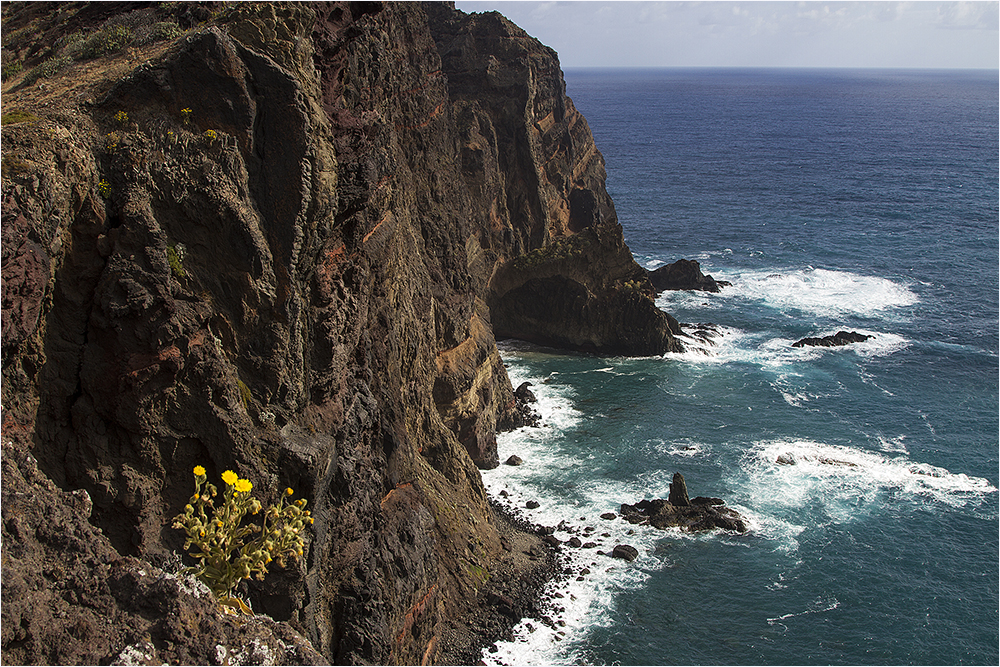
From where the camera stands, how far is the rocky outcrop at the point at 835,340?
275 ft

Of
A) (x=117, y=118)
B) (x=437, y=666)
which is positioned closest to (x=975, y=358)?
(x=437, y=666)

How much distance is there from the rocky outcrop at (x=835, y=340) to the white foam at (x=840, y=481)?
74.4 feet

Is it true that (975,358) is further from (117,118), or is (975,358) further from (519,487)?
(117,118)

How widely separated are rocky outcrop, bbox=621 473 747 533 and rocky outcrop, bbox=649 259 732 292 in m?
50.6

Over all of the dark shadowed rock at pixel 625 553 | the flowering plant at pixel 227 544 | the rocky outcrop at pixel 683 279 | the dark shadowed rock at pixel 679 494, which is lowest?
the dark shadowed rock at pixel 625 553

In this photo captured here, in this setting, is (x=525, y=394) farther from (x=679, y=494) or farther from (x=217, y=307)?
(x=217, y=307)

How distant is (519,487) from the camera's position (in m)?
56.9

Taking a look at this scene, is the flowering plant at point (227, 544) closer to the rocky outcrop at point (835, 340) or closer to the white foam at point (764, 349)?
the white foam at point (764, 349)

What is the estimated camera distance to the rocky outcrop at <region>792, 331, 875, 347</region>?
275 feet

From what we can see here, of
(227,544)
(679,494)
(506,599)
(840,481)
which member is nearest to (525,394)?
(679,494)

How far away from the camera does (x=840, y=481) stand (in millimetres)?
58281

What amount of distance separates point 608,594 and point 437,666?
12704mm

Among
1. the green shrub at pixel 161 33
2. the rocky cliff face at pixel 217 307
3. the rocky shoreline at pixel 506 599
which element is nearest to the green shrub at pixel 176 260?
the rocky cliff face at pixel 217 307

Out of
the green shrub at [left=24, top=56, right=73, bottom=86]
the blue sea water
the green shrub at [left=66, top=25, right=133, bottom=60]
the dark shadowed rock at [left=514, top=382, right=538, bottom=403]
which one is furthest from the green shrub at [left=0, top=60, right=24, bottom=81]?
the dark shadowed rock at [left=514, top=382, right=538, bottom=403]
